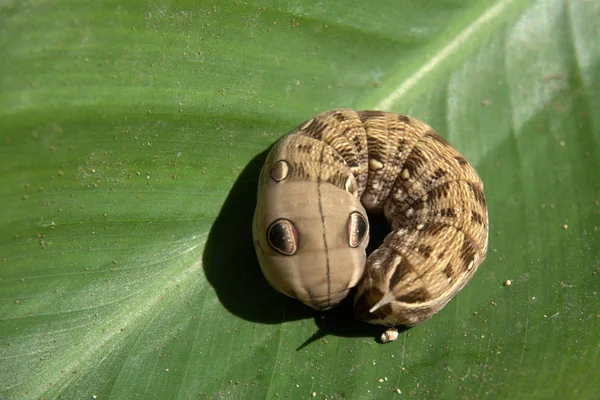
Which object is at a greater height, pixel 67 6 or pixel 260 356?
pixel 67 6

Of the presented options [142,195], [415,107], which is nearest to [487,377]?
[415,107]

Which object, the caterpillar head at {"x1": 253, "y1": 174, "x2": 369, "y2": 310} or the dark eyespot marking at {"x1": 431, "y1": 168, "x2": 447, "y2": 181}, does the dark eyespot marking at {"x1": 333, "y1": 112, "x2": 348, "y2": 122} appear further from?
the dark eyespot marking at {"x1": 431, "y1": 168, "x2": 447, "y2": 181}

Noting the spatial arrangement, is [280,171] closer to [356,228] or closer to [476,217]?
[356,228]

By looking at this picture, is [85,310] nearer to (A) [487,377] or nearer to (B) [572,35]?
(A) [487,377]

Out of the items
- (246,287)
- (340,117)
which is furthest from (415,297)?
(340,117)

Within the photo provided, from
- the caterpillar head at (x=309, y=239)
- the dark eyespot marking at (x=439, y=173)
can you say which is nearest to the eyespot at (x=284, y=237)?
the caterpillar head at (x=309, y=239)

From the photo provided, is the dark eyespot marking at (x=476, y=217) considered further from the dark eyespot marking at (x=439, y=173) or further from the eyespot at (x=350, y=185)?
the eyespot at (x=350, y=185)

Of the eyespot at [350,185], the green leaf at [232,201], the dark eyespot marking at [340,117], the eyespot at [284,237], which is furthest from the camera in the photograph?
the dark eyespot marking at [340,117]

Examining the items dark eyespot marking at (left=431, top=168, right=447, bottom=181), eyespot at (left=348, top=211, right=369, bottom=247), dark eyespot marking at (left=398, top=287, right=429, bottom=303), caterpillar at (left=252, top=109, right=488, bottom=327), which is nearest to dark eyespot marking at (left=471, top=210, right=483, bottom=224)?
caterpillar at (left=252, top=109, right=488, bottom=327)
